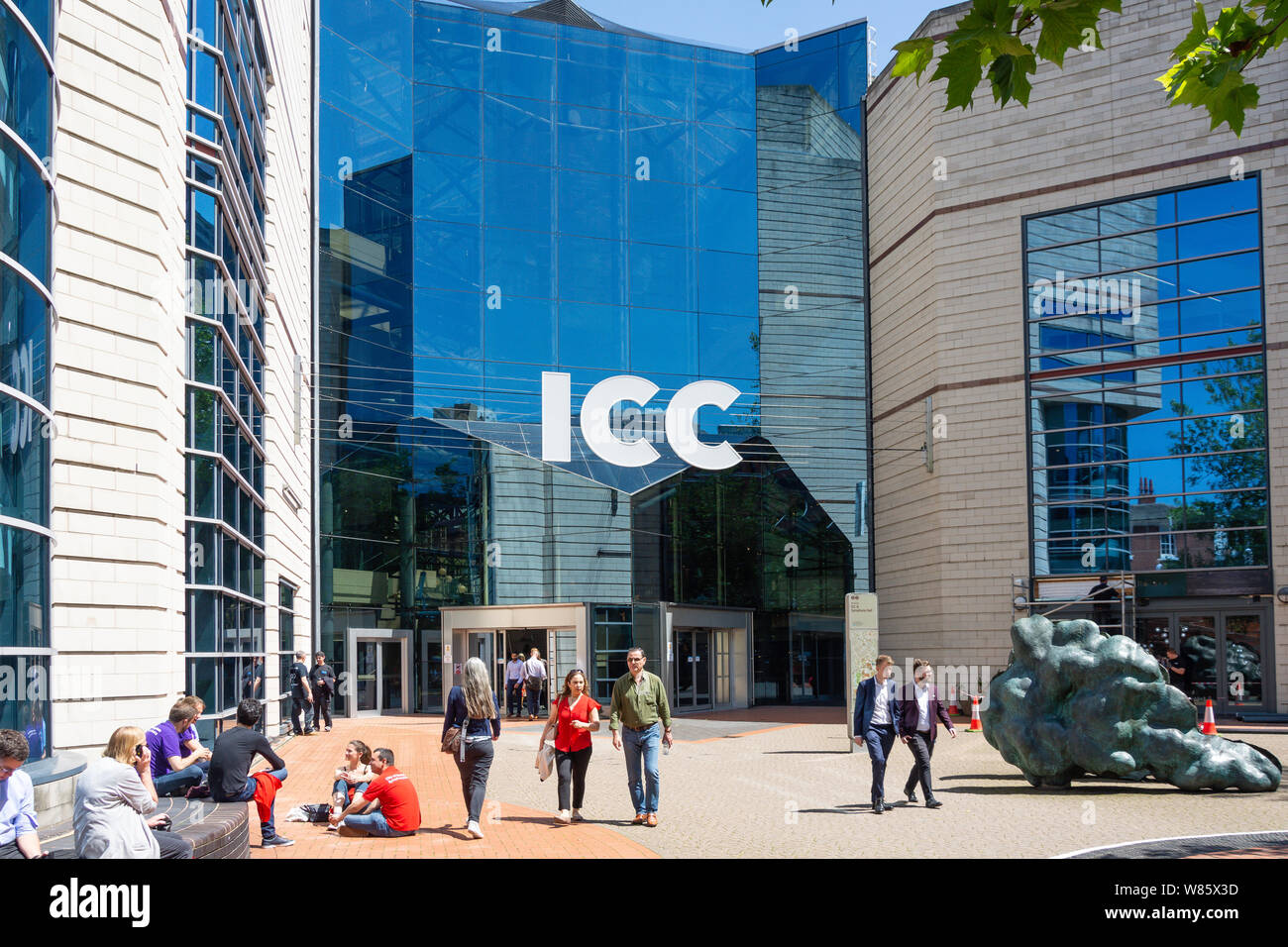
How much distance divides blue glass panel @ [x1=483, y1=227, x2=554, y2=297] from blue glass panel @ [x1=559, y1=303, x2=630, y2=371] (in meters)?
0.95

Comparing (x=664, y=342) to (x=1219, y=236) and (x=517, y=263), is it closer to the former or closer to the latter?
(x=517, y=263)

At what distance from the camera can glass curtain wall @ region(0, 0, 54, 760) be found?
837cm

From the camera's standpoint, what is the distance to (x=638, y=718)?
39.3 feet

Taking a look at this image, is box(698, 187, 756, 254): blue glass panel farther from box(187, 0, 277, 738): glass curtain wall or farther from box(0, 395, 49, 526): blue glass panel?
box(0, 395, 49, 526): blue glass panel

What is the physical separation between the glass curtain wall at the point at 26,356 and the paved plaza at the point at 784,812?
2.61 m

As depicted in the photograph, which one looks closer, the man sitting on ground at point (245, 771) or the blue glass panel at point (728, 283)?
the man sitting on ground at point (245, 771)

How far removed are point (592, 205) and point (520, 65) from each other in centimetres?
454

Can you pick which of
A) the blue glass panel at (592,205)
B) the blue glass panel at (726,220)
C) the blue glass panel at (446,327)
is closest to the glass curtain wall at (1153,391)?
the blue glass panel at (726,220)

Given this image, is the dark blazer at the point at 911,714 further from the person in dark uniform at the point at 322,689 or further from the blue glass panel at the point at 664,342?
the blue glass panel at the point at 664,342

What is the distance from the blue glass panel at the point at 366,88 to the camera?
32.0m

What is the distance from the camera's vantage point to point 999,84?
6195 millimetres

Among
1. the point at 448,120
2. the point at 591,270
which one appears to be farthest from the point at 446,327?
the point at 448,120

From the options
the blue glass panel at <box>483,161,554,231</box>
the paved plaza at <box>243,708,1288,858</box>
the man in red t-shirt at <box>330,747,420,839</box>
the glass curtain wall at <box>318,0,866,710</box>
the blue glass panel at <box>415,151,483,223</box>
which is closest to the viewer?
the paved plaza at <box>243,708,1288,858</box>

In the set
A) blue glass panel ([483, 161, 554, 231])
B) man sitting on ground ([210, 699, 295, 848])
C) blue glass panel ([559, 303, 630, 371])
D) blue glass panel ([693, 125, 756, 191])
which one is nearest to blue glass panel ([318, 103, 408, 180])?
blue glass panel ([483, 161, 554, 231])
